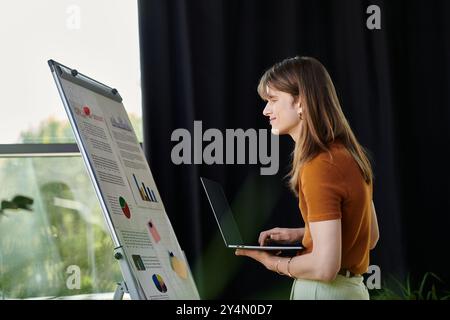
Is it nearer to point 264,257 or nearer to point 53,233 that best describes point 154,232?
point 264,257

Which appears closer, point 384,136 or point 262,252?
point 262,252

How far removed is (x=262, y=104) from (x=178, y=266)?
1222mm

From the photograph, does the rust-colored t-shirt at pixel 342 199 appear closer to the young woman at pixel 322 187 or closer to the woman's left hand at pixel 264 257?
the young woman at pixel 322 187

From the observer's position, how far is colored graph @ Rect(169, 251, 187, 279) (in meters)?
2.22

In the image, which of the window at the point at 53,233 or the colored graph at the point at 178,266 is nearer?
the colored graph at the point at 178,266

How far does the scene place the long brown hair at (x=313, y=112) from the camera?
6.05ft

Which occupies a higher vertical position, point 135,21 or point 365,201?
point 135,21

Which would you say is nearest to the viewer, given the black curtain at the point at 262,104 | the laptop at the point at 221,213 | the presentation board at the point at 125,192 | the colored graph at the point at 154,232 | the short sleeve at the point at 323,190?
the short sleeve at the point at 323,190

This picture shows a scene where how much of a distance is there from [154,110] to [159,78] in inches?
5.5

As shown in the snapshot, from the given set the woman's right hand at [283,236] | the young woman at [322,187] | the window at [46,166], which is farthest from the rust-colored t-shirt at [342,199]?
the window at [46,166]

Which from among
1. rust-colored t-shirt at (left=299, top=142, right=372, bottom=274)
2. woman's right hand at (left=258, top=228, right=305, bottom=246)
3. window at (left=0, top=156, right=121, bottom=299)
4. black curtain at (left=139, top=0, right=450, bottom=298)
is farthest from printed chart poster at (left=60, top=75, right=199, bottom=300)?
window at (left=0, top=156, right=121, bottom=299)
